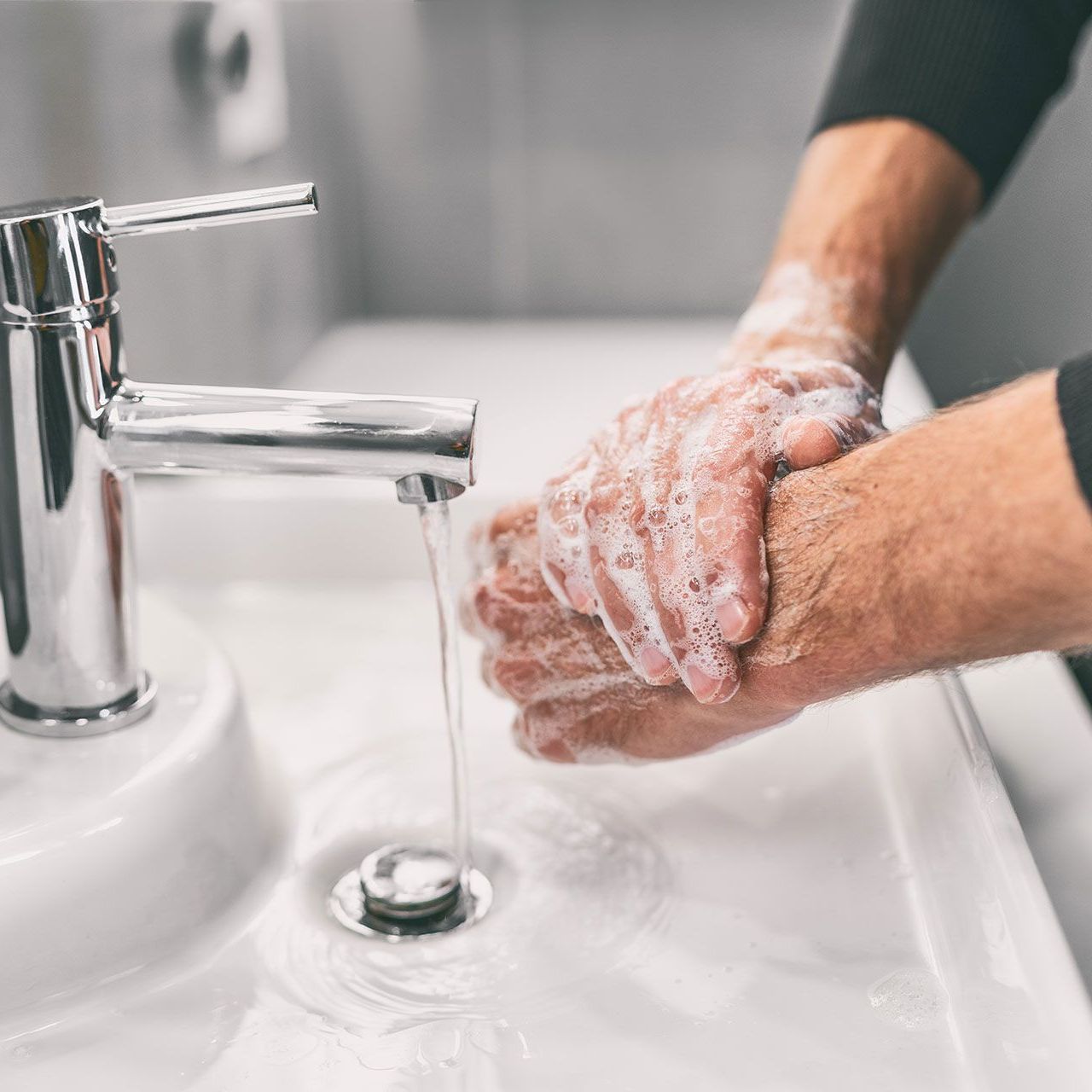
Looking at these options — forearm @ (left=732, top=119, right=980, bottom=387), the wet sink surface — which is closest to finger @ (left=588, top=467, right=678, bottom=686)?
the wet sink surface

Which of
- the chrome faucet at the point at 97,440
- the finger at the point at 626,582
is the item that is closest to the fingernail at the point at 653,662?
the finger at the point at 626,582

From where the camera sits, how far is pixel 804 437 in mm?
510

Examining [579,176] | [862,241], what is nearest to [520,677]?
[862,241]

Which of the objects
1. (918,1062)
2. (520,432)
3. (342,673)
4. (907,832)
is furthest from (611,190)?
(918,1062)

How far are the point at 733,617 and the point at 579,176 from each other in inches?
35.1

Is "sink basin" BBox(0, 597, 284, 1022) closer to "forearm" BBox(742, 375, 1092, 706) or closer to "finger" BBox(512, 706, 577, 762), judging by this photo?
"finger" BBox(512, 706, 577, 762)

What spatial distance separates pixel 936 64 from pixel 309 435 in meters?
0.55

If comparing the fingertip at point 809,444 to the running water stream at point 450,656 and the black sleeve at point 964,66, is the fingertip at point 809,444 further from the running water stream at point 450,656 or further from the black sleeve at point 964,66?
the black sleeve at point 964,66

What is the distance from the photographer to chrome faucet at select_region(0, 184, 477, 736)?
1.48ft

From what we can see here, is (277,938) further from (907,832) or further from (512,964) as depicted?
(907,832)

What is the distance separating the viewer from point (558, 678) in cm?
56

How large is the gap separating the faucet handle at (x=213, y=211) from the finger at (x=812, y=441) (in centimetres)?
21

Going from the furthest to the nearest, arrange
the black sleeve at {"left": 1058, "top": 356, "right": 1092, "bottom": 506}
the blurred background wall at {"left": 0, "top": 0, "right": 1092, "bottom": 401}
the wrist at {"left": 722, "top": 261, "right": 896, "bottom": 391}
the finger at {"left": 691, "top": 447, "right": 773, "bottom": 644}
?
the blurred background wall at {"left": 0, "top": 0, "right": 1092, "bottom": 401}
the wrist at {"left": 722, "top": 261, "right": 896, "bottom": 391}
the finger at {"left": 691, "top": 447, "right": 773, "bottom": 644}
the black sleeve at {"left": 1058, "top": 356, "right": 1092, "bottom": 506}

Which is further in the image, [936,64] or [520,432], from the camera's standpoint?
[520,432]
